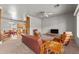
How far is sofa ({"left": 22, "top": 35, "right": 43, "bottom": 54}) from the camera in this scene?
438 centimetres

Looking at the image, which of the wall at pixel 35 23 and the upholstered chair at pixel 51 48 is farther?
the wall at pixel 35 23

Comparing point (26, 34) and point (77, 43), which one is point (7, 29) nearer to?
point (26, 34)

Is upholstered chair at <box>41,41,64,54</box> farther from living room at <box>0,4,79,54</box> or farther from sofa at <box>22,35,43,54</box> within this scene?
sofa at <box>22,35,43,54</box>

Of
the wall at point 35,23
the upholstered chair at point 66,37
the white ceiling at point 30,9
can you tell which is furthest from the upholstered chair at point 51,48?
the white ceiling at point 30,9

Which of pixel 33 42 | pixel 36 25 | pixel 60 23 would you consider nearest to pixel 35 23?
pixel 36 25

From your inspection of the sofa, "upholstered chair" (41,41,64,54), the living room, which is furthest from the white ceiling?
"upholstered chair" (41,41,64,54)

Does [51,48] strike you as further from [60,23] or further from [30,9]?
[30,9]

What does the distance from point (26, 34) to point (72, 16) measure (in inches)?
56.4

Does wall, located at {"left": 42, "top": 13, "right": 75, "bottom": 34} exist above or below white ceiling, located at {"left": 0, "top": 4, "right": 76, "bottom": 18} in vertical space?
below

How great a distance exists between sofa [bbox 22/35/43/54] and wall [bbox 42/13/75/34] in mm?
362

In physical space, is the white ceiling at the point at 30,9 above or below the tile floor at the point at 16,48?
above

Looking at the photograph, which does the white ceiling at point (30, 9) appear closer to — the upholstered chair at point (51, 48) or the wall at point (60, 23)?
the wall at point (60, 23)

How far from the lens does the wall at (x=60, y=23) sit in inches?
178

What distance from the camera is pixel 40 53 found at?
14.3ft
